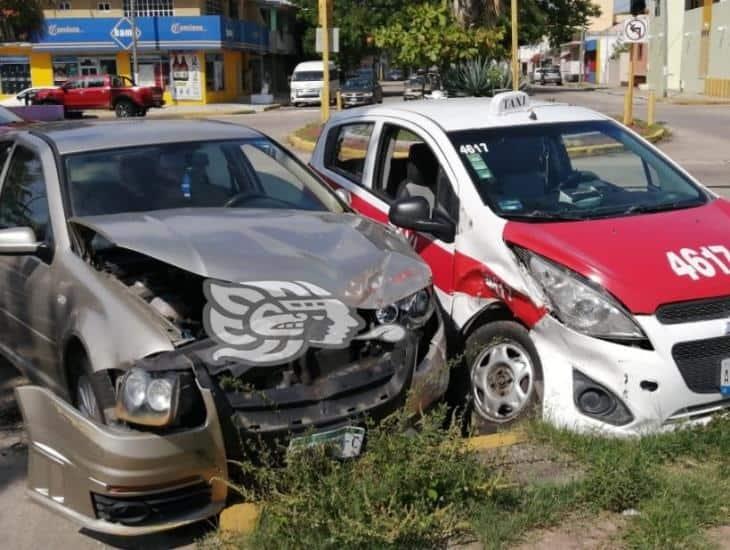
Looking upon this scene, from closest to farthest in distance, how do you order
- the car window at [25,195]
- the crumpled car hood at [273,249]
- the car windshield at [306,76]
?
the crumpled car hood at [273,249]
the car window at [25,195]
the car windshield at [306,76]

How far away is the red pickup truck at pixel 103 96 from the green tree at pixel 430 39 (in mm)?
18160

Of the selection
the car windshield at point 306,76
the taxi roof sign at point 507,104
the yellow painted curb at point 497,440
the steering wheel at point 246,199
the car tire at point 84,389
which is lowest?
the yellow painted curb at point 497,440

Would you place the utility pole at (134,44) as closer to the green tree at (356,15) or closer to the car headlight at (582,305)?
the green tree at (356,15)

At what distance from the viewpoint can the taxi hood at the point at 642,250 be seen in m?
4.20

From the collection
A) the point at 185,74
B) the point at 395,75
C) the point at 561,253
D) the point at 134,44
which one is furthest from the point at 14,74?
the point at 561,253

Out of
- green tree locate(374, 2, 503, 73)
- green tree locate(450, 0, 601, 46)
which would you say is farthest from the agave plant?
green tree locate(450, 0, 601, 46)

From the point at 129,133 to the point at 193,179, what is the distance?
1.74ft

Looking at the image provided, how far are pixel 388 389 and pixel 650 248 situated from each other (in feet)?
5.11

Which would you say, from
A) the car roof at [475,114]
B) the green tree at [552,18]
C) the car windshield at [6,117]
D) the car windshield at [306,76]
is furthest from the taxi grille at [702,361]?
the green tree at [552,18]

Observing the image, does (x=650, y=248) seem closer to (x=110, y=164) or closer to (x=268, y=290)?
(x=268, y=290)

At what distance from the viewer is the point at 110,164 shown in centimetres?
507

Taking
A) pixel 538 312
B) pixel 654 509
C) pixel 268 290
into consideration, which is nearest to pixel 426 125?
pixel 538 312

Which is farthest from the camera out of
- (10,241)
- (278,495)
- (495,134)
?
(495,134)

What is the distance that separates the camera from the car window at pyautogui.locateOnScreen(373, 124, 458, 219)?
5844mm
